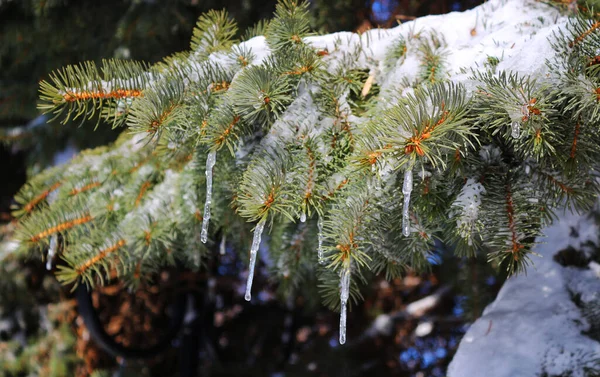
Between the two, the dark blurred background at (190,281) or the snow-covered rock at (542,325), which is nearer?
the snow-covered rock at (542,325)

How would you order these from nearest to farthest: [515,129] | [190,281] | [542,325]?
1. [515,129]
2. [542,325]
3. [190,281]

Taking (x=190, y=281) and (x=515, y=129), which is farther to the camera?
(x=190, y=281)

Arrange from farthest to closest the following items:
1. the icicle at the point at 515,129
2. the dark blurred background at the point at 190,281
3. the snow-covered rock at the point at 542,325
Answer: the dark blurred background at the point at 190,281 → the snow-covered rock at the point at 542,325 → the icicle at the point at 515,129

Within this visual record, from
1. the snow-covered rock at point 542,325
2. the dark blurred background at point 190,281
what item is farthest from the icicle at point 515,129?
the dark blurred background at point 190,281

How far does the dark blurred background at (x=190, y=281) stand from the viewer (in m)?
2.35

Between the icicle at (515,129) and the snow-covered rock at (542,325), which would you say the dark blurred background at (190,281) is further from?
the icicle at (515,129)

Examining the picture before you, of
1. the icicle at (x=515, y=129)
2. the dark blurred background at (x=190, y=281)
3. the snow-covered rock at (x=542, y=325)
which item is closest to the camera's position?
the icicle at (x=515, y=129)

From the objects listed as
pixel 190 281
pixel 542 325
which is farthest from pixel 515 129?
pixel 190 281

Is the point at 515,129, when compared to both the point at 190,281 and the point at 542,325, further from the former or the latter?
the point at 190,281

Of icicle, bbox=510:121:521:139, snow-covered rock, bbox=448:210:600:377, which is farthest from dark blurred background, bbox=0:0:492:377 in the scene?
icicle, bbox=510:121:521:139

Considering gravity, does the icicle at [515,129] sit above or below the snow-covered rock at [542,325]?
above

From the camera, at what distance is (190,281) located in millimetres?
2992

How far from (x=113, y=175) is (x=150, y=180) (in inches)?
5.6

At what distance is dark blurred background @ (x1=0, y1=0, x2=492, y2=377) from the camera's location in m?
2.35
